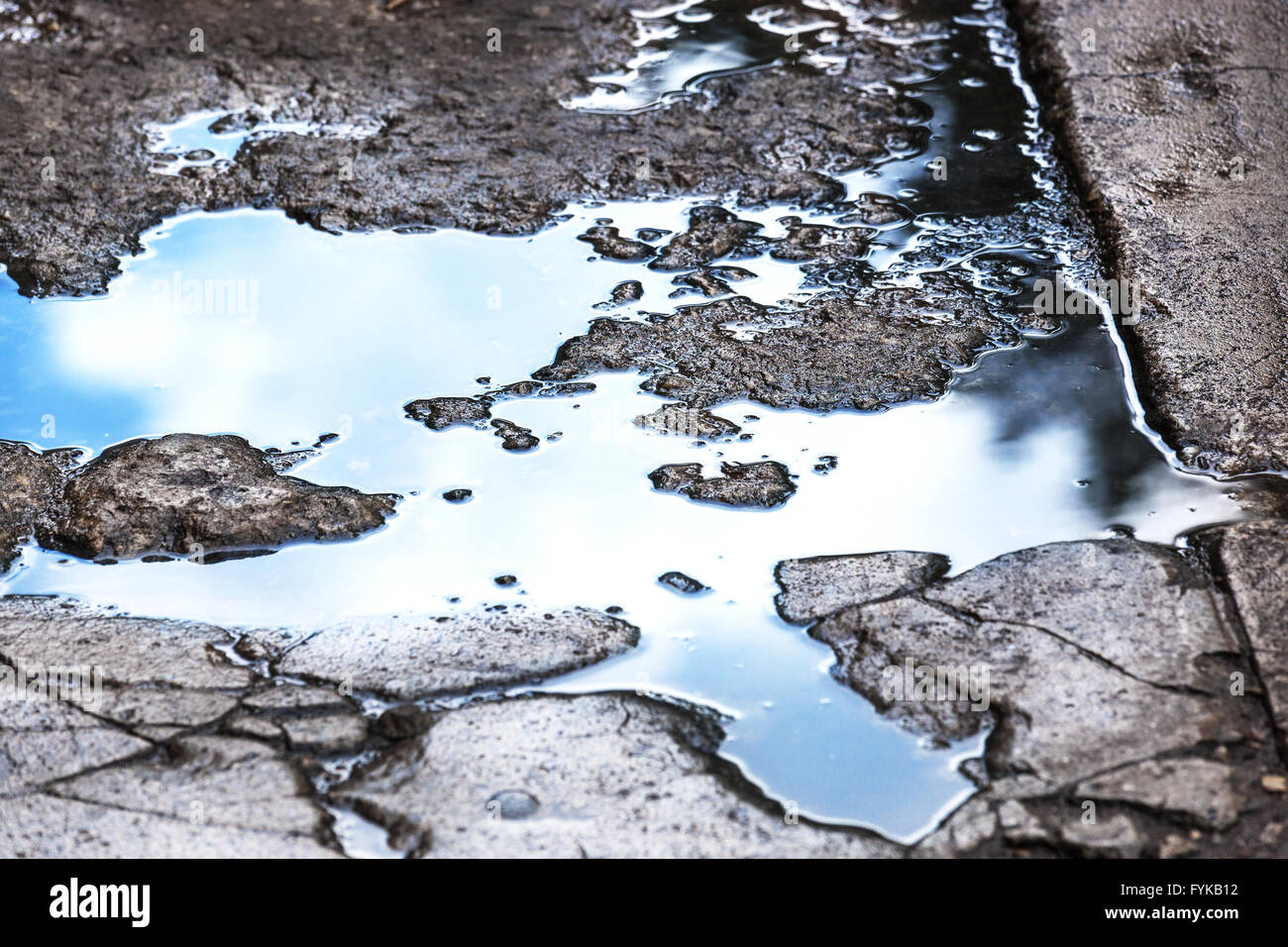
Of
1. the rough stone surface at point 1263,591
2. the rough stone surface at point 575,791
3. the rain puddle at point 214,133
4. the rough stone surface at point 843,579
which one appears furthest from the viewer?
the rain puddle at point 214,133

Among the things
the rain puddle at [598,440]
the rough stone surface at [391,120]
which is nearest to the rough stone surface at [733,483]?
the rain puddle at [598,440]

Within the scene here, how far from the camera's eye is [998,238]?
3418 millimetres

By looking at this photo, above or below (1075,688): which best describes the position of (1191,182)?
above

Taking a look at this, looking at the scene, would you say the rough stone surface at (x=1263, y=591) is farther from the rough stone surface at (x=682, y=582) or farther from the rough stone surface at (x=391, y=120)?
the rough stone surface at (x=391, y=120)

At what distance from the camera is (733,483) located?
8.60 ft

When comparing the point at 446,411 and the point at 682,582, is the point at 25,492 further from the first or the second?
the point at 682,582

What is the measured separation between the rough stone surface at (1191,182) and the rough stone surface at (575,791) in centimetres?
136

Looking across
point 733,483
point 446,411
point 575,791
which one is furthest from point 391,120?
point 575,791

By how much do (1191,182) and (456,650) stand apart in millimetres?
2584

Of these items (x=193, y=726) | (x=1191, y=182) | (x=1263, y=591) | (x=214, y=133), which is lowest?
(x=193, y=726)

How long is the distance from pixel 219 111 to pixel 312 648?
2.50 meters

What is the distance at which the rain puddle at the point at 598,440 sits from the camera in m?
2.23

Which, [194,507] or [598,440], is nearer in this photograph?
[194,507]

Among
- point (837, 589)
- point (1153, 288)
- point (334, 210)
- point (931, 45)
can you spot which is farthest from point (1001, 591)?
point (931, 45)
